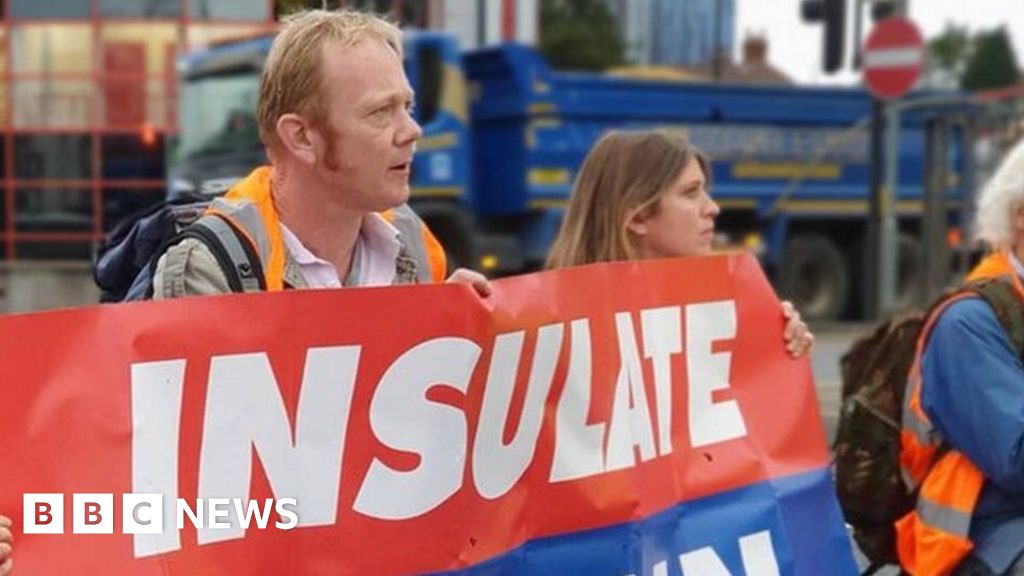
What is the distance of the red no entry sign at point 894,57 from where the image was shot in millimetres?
14193

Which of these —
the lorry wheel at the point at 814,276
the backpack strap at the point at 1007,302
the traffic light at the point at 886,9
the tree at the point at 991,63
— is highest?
the traffic light at the point at 886,9

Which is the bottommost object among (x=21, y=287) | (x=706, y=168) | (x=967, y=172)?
(x=21, y=287)

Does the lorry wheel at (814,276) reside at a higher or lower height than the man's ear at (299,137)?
lower

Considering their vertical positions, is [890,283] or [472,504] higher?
[472,504]

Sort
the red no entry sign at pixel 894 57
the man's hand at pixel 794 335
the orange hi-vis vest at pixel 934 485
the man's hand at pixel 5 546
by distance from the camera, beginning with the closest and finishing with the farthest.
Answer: the man's hand at pixel 5 546
the orange hi-vis vest at pixel 934 485
the man's hand at pixel 794 335
the red no entry sign at pixel 894 57

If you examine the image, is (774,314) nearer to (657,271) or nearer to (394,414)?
(657,271)

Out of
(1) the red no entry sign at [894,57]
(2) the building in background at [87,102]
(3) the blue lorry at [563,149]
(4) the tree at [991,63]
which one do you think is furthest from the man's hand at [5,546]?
(4) the tree at [991,63]

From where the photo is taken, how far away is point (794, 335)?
3607 mm

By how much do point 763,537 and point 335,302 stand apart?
1134 mm

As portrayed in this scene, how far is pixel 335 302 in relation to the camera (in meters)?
2.62

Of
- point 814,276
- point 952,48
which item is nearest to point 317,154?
point 814,276

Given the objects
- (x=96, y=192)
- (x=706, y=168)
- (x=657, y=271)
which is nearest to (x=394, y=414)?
(x=657, y=271)

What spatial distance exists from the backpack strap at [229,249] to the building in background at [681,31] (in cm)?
4222

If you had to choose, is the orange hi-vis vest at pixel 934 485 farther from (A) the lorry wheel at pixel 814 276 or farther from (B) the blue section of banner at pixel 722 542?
(A) the lorry wheel at pixel 814 276
